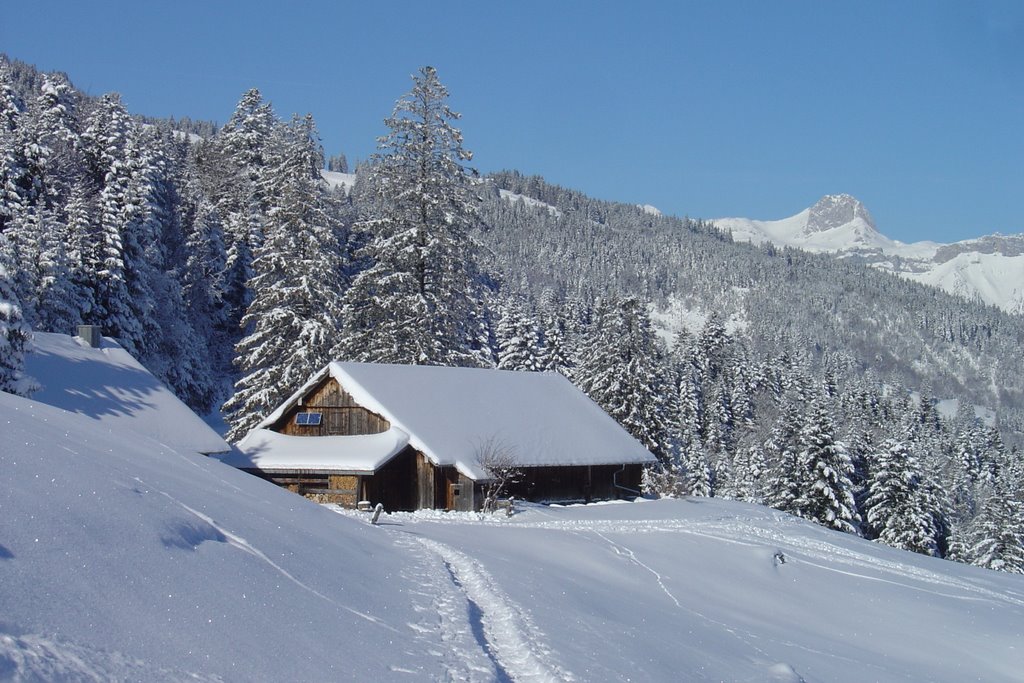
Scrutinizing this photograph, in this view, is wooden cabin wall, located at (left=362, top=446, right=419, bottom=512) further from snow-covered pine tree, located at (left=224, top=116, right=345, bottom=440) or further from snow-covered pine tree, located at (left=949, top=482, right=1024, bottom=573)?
snow-covered pine tree, located at (left=949, top=482, right=1024, bottom=573)

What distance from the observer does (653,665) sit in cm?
1026

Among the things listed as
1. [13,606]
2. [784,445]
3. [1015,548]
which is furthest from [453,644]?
[1015,548]

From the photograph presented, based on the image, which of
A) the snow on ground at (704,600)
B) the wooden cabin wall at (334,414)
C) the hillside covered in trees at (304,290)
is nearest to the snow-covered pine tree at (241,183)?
the hillside covered in trees at (304,290)

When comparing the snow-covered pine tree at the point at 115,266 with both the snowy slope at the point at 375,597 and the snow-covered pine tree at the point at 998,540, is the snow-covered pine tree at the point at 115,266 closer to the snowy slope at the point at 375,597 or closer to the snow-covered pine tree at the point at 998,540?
the snowy slope at the point at 375,597

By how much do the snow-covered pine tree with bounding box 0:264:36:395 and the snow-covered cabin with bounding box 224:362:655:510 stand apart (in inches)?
360

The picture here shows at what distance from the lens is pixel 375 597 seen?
966 centimetres

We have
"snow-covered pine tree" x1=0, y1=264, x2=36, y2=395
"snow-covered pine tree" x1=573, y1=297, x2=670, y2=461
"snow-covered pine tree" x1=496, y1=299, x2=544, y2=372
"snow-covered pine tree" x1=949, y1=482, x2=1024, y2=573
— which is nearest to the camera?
"snow-covered pine tree" x1=0, y1=264, x2=36, y2=395

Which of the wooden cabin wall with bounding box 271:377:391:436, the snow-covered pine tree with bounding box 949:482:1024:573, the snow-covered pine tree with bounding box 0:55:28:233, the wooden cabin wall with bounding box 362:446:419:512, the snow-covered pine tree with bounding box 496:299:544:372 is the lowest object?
the snow-covered pine tree with bounding box 949:482:1024:573

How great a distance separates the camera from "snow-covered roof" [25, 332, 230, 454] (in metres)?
22.6

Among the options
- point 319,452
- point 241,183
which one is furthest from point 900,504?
point 241,183

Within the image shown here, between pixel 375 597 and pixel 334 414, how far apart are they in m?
21.0

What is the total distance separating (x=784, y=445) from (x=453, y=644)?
47.2 m

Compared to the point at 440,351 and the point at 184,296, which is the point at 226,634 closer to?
the point at 440,351

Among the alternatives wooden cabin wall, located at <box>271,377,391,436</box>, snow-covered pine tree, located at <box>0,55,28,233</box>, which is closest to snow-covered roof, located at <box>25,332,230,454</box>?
wooden cabin wall, located at <box>271,377,391,436</box>
